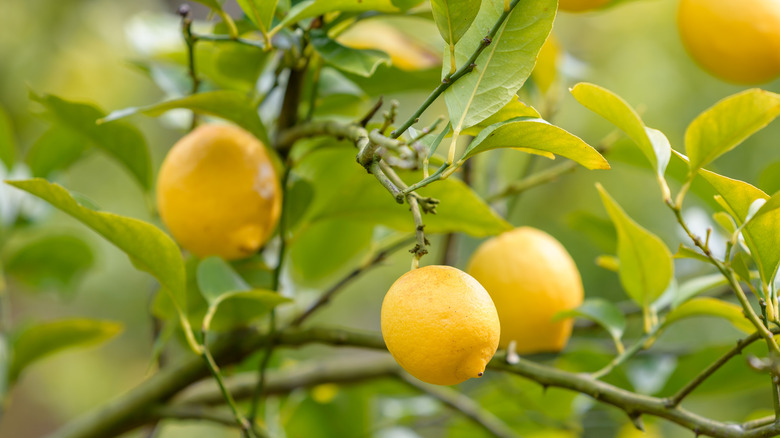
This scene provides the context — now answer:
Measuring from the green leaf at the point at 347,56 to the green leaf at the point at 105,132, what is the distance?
232 mm

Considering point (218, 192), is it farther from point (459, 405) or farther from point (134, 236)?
point (459, 405)

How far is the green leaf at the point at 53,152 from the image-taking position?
2.56 ft

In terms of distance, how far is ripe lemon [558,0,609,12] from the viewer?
0.57 metres

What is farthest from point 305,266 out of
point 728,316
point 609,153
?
point 728,316

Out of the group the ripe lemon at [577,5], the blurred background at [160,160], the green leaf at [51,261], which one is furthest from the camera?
the blurred background at [160,160]

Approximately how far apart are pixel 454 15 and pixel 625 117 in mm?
110

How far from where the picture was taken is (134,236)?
0.46m

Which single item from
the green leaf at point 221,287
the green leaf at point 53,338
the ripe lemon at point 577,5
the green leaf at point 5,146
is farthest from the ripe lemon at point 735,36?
the green leaf at point 5,146

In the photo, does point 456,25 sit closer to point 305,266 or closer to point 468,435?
point 305,266

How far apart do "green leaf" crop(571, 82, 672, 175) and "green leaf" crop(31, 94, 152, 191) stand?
0.43 m

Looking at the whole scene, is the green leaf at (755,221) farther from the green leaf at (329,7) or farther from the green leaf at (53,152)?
the green leaf at (53,152)

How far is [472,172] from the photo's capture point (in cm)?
78

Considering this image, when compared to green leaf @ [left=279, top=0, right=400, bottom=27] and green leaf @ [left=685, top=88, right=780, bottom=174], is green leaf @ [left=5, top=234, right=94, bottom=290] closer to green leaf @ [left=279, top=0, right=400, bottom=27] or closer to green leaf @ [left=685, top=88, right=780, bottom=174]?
green leaf @ [left=279, top=0, right=400, bottom=27]

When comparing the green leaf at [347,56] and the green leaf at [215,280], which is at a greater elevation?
the green leaf at [347,56]
